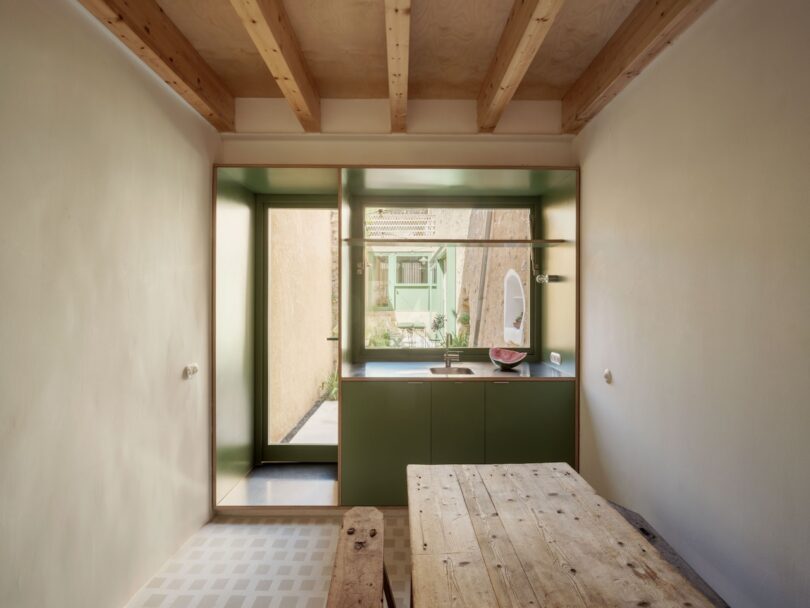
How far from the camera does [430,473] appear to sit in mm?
1873

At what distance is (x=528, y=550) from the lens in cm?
129

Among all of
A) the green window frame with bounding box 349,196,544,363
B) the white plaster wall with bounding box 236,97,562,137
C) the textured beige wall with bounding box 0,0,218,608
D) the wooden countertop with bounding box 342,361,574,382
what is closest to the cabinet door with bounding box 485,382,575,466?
the wooden countertop with bounding box 342,361,574,382

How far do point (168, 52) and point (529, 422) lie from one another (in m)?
2.85

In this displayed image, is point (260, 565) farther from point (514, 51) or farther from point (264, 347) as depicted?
point (514, 51)

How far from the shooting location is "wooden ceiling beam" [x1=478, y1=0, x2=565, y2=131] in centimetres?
184

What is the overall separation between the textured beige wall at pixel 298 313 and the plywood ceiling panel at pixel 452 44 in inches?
54.0

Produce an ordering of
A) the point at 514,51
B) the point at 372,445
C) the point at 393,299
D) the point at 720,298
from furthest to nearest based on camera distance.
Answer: the point at 393,299
the point at 372,445
the point at 514,51
the point at 720,298

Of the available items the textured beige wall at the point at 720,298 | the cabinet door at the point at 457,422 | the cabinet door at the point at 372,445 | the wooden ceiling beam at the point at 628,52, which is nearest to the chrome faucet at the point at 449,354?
the cabinet door at the point at 457,422

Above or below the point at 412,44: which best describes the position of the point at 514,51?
below

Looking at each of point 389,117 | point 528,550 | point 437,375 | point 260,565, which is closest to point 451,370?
point 437,375

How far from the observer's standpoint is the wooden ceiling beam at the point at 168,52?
1818 mm

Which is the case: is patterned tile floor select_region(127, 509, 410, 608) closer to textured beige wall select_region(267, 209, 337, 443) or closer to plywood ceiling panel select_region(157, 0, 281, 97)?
textured beige wall select_region(267, 209, 337, 443)

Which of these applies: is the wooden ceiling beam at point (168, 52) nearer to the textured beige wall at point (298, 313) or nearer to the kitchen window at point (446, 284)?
the textured beige wall at point (298, 313)

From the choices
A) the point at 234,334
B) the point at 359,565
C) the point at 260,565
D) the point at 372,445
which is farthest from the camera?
the point at 234,334
